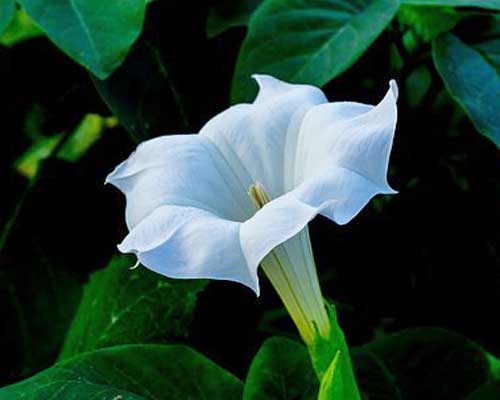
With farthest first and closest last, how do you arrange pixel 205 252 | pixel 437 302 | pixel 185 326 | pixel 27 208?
pixel 27 208
pixel 437 302
pixel 185 326
pixel 205 252

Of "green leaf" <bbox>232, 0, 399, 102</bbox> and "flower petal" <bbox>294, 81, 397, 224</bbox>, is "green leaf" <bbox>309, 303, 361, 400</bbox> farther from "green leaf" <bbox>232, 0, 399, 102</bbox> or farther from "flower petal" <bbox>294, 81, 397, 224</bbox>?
"green leaf" <bbox>232, 0, 399, 102</bbox>

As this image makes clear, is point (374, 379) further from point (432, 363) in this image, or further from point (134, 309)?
point (134, 309)

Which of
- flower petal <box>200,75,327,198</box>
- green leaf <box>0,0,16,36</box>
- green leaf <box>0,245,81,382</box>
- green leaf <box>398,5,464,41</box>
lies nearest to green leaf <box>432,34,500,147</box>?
green leaf <box>398,5,464,41</box>

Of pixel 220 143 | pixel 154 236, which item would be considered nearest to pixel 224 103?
pixel 220 143

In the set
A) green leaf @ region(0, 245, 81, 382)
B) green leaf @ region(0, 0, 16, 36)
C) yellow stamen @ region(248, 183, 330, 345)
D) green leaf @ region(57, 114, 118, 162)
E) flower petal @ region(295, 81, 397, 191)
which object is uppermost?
green leaf @ region(0, 0, 16, 36)

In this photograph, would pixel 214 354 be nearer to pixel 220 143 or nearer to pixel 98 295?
pixel 98 295
